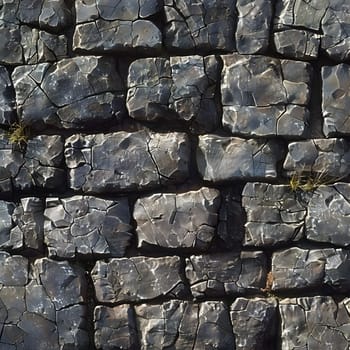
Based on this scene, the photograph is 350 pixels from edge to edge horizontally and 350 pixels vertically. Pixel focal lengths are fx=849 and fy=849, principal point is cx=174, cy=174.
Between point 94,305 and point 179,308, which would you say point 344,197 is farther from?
point 94,305

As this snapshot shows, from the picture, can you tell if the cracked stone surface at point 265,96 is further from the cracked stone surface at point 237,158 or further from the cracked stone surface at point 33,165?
the cracked stone surface at point 33,165

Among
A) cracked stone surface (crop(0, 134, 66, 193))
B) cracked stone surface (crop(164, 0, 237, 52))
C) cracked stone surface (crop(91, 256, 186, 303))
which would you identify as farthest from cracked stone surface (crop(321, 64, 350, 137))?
cracked stone surface (crop(0, 134, 66, 193))

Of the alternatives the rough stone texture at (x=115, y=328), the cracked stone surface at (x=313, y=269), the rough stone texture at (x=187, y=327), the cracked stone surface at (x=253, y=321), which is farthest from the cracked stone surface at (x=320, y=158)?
the rough stone texture at (x=115, y=328)

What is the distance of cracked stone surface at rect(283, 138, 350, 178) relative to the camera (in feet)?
12.2

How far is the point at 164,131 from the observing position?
3.81 m

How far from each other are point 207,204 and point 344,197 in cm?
60

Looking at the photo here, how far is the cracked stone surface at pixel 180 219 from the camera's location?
3.73 meters

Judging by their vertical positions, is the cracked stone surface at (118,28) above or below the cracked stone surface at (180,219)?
above

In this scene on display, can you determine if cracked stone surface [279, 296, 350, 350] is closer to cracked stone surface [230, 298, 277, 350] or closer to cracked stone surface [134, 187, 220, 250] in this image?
cracked stone surface [230, 298, 277, 350]

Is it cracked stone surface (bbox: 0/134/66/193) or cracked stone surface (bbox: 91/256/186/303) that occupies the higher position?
cracked stone surface (bbox: 0/134/66/193)

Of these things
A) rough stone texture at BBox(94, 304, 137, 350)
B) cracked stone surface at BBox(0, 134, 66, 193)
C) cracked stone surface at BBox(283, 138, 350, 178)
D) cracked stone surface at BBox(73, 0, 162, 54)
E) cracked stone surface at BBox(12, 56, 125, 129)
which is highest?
cracked stone surface at BBox(73, 0, 162, 54)

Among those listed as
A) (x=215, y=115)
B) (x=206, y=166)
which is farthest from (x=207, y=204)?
(x=215, y=115)

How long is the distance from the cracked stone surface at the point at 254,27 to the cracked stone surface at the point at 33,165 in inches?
36.5

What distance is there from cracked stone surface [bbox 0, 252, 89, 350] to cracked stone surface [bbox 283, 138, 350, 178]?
3.53 feet
